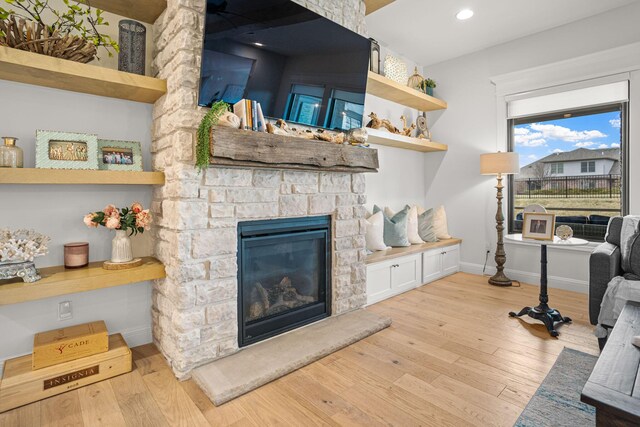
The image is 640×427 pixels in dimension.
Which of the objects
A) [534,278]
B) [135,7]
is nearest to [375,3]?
[135,7]

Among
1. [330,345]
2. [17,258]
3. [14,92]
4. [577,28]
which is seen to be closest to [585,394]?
[330,345]

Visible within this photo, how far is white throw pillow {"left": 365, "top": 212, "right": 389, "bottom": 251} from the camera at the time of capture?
3475 millimetres

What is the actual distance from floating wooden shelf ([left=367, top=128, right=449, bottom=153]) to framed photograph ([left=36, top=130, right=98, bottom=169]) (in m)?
2.32

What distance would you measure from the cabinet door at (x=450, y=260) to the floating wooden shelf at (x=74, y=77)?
357 centimetres

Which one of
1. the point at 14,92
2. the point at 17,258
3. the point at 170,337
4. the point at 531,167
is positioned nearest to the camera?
the point at 17,258

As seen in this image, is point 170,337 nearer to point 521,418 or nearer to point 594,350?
point 521,418

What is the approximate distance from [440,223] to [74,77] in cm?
393

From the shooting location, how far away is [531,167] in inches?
159

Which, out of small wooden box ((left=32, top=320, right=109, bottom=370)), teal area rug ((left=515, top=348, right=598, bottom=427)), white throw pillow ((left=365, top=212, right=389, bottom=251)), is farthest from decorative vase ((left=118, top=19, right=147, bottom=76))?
teal area rug ((left=515, top=348, right=598, bottom=427))

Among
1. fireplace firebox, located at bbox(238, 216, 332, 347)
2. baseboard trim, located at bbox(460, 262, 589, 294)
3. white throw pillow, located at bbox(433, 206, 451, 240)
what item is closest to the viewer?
fireplace firebox, located at bbox(238, 216, 332, 347)

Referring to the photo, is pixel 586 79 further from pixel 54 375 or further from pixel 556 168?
pixel 54 375

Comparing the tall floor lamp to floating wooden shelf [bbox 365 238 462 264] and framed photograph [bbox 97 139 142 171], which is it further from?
framed photograph [bbox 97 139 142 171]

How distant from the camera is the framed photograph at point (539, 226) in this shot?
285cm

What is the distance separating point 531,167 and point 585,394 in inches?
141
